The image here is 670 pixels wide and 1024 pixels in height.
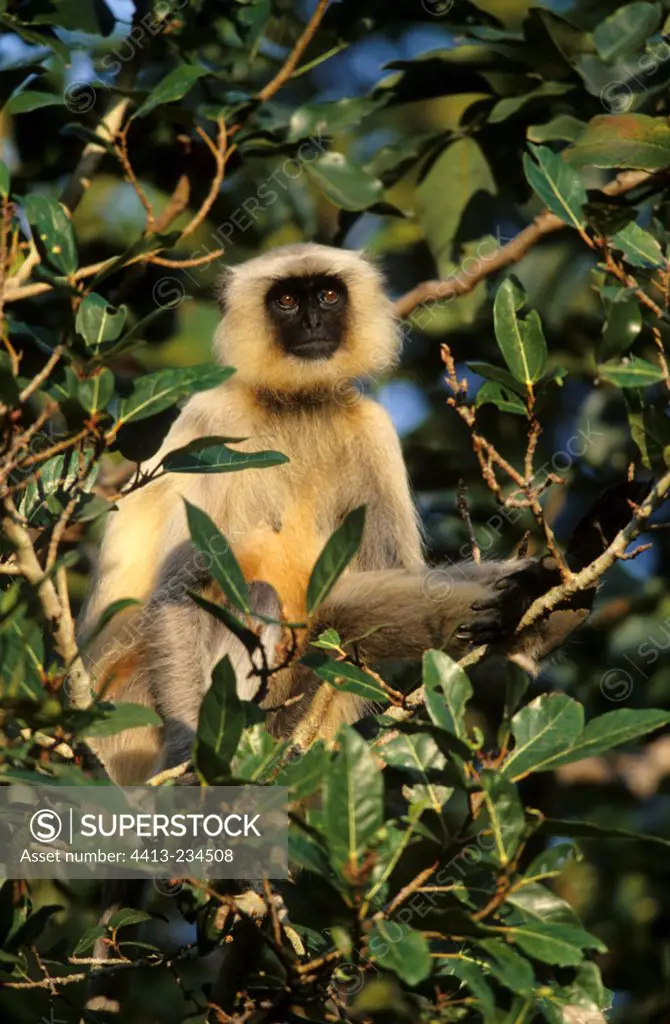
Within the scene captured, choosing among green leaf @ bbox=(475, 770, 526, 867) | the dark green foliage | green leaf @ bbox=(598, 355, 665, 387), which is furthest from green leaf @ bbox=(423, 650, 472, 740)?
green leaf @ bbox=(598, 355, 665, 387)

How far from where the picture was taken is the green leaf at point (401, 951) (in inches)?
85.4

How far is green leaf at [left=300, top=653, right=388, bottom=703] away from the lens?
8.93 feet

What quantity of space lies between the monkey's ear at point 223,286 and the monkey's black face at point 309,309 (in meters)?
0.25

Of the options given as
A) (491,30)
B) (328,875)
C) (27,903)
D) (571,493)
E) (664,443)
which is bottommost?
(571,493)

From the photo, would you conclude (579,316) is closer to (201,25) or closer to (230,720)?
(201,25)

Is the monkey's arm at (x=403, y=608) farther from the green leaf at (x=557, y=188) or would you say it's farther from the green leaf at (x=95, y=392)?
the green leaf at (x=95, y=392)

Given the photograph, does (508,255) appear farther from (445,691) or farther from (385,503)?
(445,691)

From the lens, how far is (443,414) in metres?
5.68

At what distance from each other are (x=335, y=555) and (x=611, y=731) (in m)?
0.62

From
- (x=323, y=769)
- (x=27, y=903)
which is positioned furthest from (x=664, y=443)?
(x=27, y=903)

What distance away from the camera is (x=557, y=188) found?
3145mm

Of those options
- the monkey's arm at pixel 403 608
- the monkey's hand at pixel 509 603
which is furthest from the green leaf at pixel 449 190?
the monkey's hand at pixel 509 603

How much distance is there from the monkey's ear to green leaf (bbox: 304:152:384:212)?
0.91m

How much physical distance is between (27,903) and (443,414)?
3.25m
